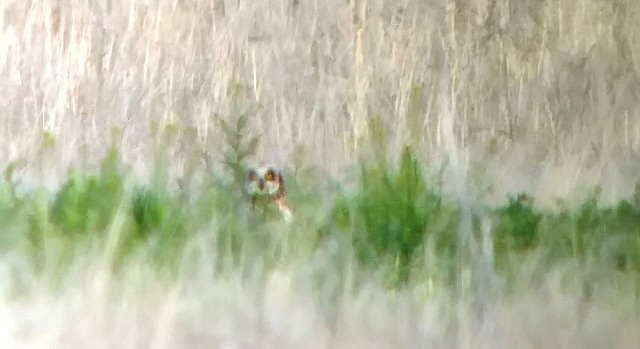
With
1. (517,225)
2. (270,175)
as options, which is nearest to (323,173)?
(270,175)

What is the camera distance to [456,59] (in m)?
0.89

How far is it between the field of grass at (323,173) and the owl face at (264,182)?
0.6 inches

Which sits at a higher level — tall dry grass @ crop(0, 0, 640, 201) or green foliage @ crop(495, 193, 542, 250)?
tall dry grass @ crop(0, 0, 640, 201)

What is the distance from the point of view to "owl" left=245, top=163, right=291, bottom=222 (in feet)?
2.66

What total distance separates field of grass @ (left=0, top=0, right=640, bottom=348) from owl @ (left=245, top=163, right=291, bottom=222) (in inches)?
0.6

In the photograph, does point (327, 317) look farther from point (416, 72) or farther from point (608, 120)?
point (608, 120)

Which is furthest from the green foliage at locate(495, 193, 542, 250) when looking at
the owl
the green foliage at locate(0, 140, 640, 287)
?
the owl

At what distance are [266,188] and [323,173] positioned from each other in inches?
3.4

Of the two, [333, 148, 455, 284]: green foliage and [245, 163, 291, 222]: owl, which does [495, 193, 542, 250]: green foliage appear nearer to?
[333, 148, 455, 284]: green foliage

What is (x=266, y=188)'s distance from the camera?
82 cm

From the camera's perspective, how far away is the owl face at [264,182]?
32.3 inches

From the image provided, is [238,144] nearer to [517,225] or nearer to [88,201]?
[88,201]

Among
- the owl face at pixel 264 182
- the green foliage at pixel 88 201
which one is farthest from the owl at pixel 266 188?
the green foliage at pixel 88 201

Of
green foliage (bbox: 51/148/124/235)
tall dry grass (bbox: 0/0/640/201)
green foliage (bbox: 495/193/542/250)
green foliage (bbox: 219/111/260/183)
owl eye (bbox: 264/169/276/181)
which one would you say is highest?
tall dry grass (bbox: 0/0/640/201)
